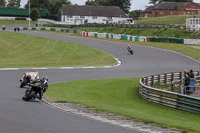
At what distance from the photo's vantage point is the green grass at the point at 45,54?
41000 mm

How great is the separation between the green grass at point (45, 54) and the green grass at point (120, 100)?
1438 centimetres

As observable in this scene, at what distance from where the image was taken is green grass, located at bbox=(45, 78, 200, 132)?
13.9 meters

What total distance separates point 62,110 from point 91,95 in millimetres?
6026

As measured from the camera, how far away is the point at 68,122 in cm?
1220

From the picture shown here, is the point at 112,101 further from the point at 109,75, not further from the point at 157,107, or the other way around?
the point at 109,75

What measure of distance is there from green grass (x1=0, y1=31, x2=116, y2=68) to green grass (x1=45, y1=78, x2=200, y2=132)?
14.4m

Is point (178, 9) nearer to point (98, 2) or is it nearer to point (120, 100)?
point (98, 2)

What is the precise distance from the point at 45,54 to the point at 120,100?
30.8m

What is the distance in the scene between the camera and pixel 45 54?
49344mm

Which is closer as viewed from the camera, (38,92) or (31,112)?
(31,112)

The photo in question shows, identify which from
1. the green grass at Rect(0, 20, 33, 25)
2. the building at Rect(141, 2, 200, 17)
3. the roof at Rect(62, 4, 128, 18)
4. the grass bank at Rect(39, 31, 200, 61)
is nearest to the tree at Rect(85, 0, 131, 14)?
the roof at Rect(62, 4, 128, 18)

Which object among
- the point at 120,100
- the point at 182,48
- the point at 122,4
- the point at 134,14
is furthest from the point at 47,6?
the point at 120,100

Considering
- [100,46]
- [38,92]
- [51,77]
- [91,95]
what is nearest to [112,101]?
[91,95]

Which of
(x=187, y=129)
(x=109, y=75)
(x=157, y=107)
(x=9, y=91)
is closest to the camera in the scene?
(x=187, y=129)
